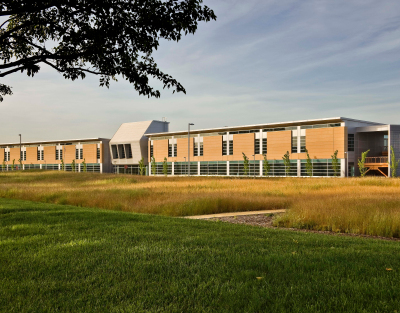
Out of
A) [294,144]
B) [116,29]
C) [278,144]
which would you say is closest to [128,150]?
[278,144]

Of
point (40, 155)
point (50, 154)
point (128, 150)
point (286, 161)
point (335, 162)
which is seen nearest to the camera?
point (335, 162)

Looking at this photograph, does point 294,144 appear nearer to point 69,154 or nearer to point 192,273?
point 192,273

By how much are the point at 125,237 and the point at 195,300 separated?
3527 millimetres

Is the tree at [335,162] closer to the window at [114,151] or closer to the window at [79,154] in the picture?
the window at [114,151]

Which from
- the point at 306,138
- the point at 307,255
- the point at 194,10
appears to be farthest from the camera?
the point at 306,138

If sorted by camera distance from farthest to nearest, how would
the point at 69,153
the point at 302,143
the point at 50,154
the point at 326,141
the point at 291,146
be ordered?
1. the point at 50,154
2. the point at 69,153
3. the point at 291,146
4. the point at 302,143
5. the point at 326,141

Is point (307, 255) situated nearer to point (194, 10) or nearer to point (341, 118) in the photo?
point (194, 10)

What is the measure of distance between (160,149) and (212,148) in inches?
609

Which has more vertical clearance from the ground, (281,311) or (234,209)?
(281,311)

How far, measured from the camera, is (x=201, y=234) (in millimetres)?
7508

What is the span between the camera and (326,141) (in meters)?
56.1

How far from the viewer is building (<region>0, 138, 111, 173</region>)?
9331 cm

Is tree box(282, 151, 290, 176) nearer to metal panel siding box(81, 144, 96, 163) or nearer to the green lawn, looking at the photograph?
the green lawn

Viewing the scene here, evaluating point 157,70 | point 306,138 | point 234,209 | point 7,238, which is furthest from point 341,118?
point 7,238
